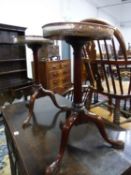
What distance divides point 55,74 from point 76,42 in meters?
3.14

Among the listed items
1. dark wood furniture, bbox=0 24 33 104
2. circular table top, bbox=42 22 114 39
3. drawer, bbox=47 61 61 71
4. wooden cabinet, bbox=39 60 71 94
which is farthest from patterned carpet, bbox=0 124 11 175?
drawer, bbox=47 61 61 71

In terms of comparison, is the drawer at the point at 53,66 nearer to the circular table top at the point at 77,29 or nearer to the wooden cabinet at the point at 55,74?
the wooden cabinet at the point at 55,74

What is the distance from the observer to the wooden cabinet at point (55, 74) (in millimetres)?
3766

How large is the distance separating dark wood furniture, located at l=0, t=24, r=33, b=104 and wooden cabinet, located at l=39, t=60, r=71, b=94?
467 mm

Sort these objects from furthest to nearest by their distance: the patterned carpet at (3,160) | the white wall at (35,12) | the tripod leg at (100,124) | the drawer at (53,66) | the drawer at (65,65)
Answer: the drawer at (65,65) < the drawer at (53,66) < the white wall at (35,12) < the patterned carpet at (3,160) < the tripod leg at (100,124)

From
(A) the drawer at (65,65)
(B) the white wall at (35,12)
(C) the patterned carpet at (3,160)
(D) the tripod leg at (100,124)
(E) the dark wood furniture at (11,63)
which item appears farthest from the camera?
(A) the drawer at (65,65)

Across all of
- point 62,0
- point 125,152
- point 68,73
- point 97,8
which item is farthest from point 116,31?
point 97,8

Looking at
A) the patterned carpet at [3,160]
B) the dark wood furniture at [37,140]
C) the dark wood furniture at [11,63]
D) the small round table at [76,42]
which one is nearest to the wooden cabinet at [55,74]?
the dark wood furniture at [11,63]

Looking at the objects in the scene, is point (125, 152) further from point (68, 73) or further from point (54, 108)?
point (68, 73)

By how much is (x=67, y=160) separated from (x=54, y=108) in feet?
2.15

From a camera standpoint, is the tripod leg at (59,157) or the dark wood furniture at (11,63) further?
the dark wood furniture at (11,63)

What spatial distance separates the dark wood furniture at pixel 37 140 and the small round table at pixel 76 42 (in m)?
0.07

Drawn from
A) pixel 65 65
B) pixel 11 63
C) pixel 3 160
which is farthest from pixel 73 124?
pixel 65 65

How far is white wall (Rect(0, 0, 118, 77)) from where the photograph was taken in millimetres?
3432
